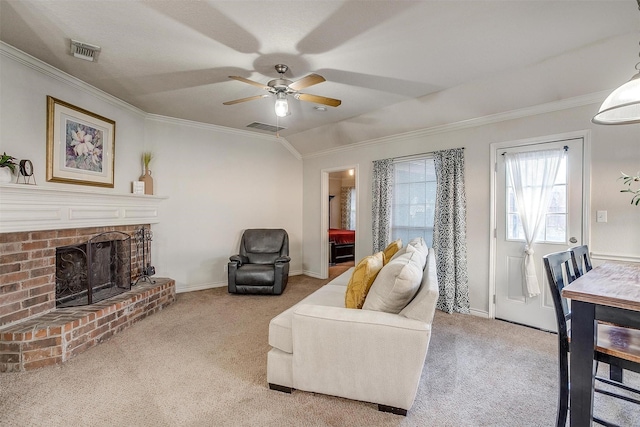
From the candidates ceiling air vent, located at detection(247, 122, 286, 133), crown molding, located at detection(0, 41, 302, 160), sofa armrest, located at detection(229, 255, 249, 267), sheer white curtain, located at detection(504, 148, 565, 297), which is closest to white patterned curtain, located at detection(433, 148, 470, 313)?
sheer white curtain, located at detection(504, 148, 565, 297)

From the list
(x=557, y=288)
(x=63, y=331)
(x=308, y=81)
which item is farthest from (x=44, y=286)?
(x=557, y=288)

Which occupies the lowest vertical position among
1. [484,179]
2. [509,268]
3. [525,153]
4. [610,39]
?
[509,268]

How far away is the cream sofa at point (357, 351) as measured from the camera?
5.85ft

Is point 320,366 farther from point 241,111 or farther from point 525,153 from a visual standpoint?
point 241,111

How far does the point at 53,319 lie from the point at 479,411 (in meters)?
3.47

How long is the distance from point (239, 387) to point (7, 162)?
2631 mm

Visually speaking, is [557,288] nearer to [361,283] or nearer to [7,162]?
[361,283]

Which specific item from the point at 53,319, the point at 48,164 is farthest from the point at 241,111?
the point at 53,319

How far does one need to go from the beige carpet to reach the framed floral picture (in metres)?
1.79

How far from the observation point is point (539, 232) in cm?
326

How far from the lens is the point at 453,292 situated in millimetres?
3740

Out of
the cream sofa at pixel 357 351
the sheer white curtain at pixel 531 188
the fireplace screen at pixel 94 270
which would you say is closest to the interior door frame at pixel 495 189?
the sheer white curtain at pixel 531 188

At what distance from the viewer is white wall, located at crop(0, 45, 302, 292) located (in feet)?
9.57

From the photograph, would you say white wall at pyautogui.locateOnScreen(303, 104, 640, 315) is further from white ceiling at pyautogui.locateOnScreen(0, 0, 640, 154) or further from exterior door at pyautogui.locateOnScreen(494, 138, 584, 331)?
white ceiling at pyautogui.locateOnScreen(0, 0, 640, 154)
